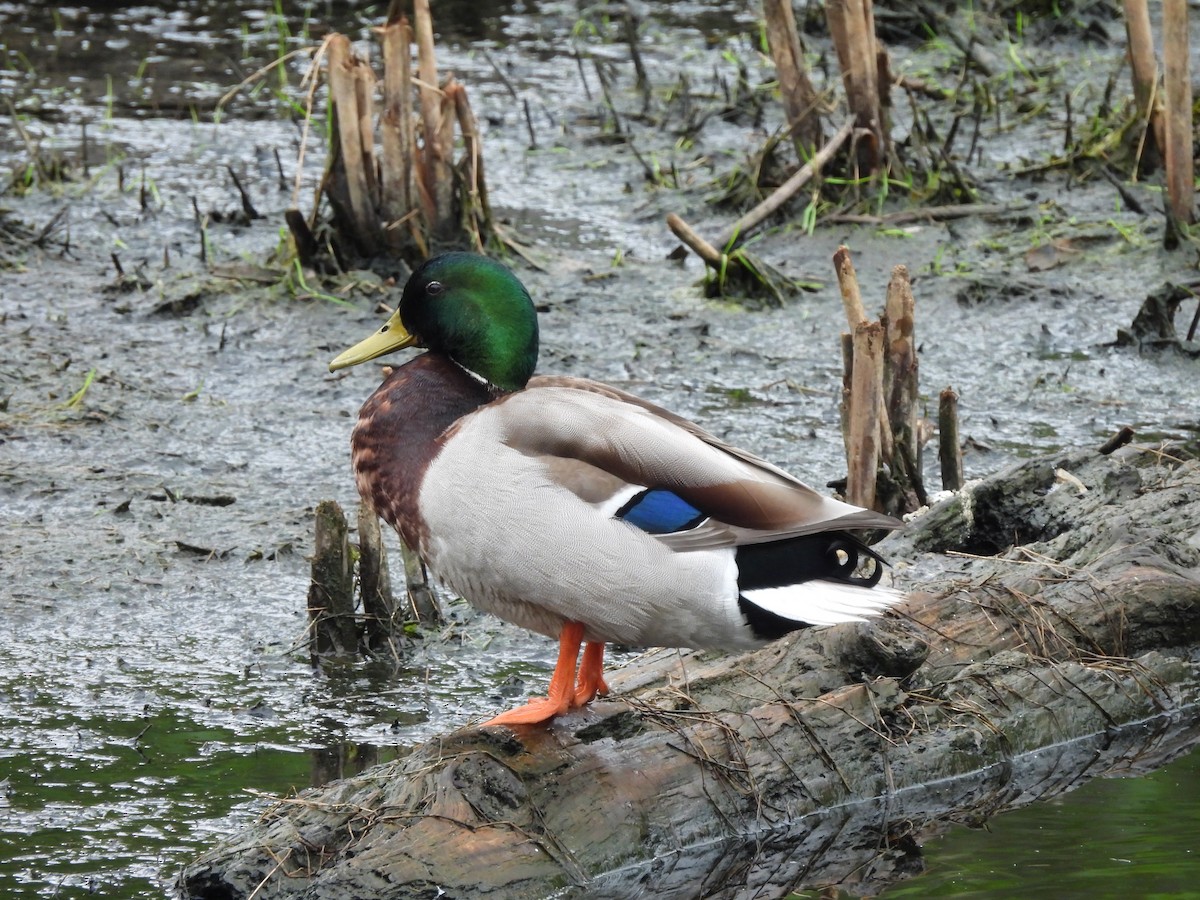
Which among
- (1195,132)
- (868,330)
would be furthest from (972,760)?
(1195,132)

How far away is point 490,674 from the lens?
16.9 ft

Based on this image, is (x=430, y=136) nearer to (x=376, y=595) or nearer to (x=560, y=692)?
(x=376, y=595)

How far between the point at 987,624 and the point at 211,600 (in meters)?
2.43

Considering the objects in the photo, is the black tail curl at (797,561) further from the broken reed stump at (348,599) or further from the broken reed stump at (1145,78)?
the broken reed stump at (1145,78)

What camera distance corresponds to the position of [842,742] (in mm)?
4266

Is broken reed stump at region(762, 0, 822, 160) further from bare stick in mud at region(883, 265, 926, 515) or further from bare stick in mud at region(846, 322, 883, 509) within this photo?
bare stick in mud at region(846, 322, 883, 509)

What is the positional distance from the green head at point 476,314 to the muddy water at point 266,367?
1119 millimetres

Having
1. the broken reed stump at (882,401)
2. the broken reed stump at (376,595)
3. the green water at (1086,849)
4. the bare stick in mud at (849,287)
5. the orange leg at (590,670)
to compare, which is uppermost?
the bare stick in mud at (849,287)

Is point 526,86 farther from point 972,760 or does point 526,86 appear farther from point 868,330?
point 972,760

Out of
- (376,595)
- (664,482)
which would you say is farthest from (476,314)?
(376,595)

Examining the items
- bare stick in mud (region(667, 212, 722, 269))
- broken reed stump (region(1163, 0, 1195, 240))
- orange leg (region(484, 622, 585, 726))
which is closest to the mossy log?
orange leg (region(484, 622, 585, 726))

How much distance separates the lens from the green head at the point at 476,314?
4199 mm

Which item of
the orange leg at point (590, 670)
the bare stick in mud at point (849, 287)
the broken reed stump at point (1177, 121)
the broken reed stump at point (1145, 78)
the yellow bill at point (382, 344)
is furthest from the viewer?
the broken reed stump at point (1145, 78)

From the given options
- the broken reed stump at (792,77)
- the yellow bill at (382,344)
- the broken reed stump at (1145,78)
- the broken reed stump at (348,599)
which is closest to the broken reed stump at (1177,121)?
the broken reed stump at (1145,78)
